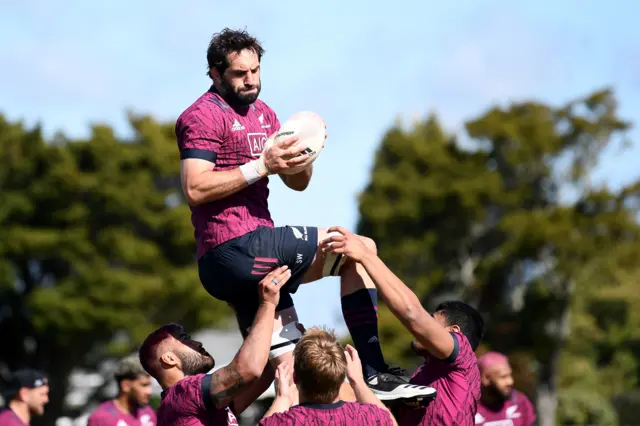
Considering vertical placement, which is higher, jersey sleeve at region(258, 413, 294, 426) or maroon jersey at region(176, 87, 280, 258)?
maroon jersey at region(176, 87, 280, 258)

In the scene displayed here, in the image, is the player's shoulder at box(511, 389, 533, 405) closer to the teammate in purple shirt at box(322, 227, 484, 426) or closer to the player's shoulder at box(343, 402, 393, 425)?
the teammate in purple shirt at box(322, 227, 484, 426)

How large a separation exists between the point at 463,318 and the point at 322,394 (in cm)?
176

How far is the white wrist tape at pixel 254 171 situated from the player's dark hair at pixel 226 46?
2.20 feet

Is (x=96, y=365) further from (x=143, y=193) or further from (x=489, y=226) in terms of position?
(x=489, y=226)

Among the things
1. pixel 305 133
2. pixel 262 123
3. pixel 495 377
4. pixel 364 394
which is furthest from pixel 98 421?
pixel 305 133

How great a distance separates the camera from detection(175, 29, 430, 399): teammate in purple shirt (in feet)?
21.4

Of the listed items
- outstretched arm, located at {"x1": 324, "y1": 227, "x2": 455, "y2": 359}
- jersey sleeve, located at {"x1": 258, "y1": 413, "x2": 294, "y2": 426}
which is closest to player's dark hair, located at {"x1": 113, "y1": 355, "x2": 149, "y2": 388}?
outstretched arm, located at {"x1": 324, "y1": 227, "x2": 455, "y2": 359}

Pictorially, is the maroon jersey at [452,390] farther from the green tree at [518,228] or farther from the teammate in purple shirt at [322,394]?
the green tree at [518,228]

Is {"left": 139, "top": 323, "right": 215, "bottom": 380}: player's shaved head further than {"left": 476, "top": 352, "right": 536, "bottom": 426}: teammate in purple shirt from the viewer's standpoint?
No

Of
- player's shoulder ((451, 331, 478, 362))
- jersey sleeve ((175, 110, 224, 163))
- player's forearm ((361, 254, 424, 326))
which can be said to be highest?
jersey sleeve ((175, 110, 224, 163))

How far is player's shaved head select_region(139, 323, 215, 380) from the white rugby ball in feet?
4.56

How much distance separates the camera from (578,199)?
149 ft

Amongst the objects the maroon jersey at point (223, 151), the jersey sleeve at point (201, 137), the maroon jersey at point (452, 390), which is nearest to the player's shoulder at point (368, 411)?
the maroon jersey at point (452, 390)

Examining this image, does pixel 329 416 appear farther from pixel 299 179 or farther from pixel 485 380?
pixel 485 380
